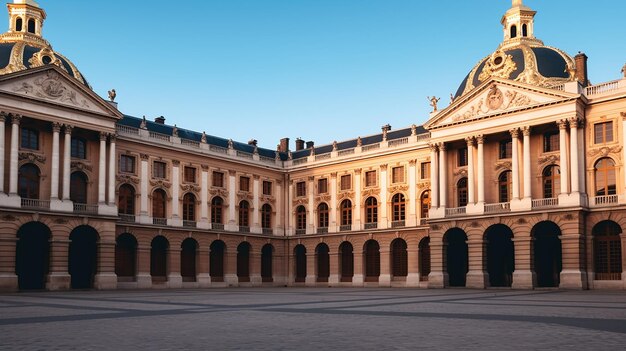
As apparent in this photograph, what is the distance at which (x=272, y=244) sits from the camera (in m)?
73.6

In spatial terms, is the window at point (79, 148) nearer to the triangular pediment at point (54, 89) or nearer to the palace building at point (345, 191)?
the palace building at point (345, 191)

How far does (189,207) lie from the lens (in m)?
66.1

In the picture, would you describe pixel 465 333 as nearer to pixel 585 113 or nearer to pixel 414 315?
pixel 414 315

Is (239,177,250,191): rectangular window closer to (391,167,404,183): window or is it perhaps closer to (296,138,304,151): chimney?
(296,138,304,151): chimney

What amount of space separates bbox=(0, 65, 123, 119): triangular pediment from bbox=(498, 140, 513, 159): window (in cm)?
3279

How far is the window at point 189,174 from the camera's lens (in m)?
65.9

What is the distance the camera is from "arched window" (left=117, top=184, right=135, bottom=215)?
60.0m

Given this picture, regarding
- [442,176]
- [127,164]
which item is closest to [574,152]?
[442,176]

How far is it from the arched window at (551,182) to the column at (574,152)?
8.20 feet

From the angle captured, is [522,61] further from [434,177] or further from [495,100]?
[434,177]

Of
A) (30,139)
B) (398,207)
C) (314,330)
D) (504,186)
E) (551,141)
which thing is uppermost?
(30,139)

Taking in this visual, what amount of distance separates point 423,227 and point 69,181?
102 ft

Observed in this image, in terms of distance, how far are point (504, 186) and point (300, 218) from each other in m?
24.7

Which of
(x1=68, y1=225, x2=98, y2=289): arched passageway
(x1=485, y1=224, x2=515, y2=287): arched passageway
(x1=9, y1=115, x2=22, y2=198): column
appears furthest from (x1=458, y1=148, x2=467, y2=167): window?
(x1=9, y1=115, x2=22, y2=198): column
